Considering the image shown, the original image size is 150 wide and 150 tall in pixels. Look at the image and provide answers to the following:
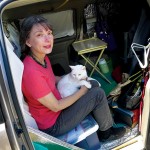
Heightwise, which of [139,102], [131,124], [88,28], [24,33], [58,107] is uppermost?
[24,33]

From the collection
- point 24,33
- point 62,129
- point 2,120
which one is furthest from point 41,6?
point 2,120

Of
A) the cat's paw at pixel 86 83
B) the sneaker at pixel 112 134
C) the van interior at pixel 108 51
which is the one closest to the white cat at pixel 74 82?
the cat's paw at pixel 86 83

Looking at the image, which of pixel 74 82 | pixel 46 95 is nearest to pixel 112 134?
pixel 74 82

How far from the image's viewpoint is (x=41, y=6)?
2615 millimetres

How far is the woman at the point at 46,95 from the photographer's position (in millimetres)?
1860

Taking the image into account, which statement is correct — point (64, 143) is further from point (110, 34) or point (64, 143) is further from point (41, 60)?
point (110, 34)

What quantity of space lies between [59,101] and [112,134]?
0.64m

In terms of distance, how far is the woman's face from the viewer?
1937 mm

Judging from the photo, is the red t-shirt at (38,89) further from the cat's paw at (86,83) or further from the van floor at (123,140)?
the van floor at (123,140)

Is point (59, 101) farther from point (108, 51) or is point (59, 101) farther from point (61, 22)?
point (108, 51)

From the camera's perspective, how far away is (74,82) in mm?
2213

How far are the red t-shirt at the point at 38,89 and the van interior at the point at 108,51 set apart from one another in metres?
0.08

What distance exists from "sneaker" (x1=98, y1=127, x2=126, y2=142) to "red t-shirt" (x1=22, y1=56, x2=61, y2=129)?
48 cm

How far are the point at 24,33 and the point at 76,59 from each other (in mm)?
1300
